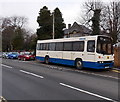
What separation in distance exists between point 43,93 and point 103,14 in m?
28.6

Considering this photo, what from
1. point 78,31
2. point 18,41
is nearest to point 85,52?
point 78,31

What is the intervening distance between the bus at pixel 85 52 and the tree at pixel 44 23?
1640cm

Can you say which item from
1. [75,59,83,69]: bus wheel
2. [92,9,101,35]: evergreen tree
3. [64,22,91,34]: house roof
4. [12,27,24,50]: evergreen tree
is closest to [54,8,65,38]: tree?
[64,22,91,34]: house roof

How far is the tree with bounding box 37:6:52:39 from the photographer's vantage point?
3467cm

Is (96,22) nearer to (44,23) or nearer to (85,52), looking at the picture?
(44,23)

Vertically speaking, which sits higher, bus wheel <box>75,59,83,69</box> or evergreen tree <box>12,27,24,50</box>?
evergreen tree <box>12,27,24,50</box>

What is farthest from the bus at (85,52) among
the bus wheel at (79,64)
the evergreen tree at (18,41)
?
the evergreen tree at (18,41)

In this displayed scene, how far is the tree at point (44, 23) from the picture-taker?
34666mm

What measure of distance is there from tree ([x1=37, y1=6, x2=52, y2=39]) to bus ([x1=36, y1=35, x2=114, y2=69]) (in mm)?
16398

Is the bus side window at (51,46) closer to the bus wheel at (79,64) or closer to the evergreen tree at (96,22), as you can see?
the bus wheel at (79,64)

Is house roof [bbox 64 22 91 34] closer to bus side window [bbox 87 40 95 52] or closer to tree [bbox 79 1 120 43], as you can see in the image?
tree [bbox 79 1 120 43]

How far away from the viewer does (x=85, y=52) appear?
14.2 m

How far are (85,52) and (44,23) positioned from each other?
22188 mm

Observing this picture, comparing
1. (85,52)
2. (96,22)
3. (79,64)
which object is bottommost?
(79,64)
